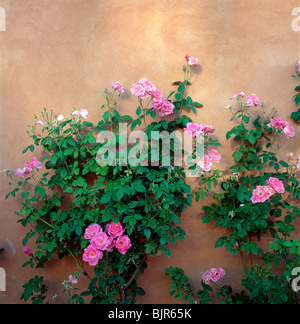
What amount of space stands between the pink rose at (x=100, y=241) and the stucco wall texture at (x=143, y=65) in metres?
0.48

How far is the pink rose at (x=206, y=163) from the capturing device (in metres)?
2.00

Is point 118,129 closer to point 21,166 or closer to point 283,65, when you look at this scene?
point 21,166

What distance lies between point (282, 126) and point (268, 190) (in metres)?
0.45

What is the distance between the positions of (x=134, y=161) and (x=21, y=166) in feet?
2.98

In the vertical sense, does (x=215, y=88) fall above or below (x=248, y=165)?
above

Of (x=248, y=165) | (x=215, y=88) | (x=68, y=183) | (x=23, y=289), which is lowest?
(x=23, y=289)

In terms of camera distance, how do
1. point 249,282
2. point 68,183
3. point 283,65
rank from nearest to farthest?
point 249,282 → point 68,183 → point 283,65

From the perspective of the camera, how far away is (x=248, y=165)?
215cm

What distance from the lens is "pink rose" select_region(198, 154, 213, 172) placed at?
2.00 meters

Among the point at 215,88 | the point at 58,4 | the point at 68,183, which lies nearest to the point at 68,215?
the point at 68,183

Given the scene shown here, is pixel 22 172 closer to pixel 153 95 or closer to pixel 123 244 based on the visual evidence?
pixel 123 244

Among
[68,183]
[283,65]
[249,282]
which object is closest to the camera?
[249,282]

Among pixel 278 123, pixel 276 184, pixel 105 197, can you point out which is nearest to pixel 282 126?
pixel 278 123

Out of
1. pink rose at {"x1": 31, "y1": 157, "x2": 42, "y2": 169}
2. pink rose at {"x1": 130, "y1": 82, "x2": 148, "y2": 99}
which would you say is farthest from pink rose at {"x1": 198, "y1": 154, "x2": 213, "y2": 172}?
pink rose at {"x1": 31, "y1": 157, "x2": 42, "y2": 169}
